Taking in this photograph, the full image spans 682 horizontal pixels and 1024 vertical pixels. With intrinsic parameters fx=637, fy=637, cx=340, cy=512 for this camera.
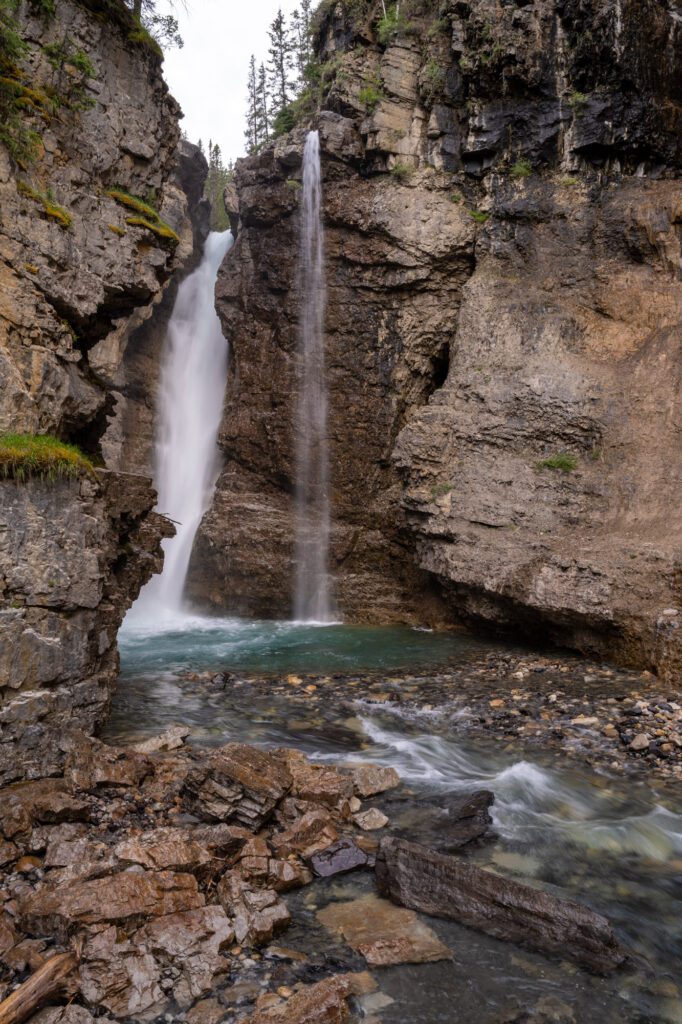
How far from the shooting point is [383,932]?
14.4 feet

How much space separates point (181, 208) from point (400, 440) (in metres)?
17.5

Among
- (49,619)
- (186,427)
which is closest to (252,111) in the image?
(186,427)

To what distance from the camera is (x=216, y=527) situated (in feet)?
63.9

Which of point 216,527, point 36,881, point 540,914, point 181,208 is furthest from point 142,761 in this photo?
point 181,208

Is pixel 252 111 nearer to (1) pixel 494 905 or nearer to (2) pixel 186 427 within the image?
(2) pixel 186 427

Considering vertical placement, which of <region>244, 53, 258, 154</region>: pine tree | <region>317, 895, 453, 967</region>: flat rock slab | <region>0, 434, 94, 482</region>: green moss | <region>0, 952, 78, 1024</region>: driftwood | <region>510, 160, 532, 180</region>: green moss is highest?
<region>244, 53, 258, 154</region>: pine tree

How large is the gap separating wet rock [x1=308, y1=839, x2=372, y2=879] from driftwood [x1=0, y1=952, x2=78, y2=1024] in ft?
6.33

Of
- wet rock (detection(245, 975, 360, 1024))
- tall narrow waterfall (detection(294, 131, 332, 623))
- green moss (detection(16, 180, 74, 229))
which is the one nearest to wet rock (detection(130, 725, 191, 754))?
wet rock (detection(245, 975, 360, 1024))

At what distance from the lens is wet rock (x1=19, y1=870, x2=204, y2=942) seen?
411 centimetres

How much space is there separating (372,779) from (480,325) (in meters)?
13.6

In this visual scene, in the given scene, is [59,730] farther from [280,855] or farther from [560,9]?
[560,9]

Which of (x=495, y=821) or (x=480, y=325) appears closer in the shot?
(x=495, y=821)

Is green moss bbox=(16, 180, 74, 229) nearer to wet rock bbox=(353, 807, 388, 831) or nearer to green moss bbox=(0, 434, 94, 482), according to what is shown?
green moss bbox=(0, 434, 94, 482)

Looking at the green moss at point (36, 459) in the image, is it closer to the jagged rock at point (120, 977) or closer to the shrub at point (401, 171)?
the jagged rock at point (120, 977)
